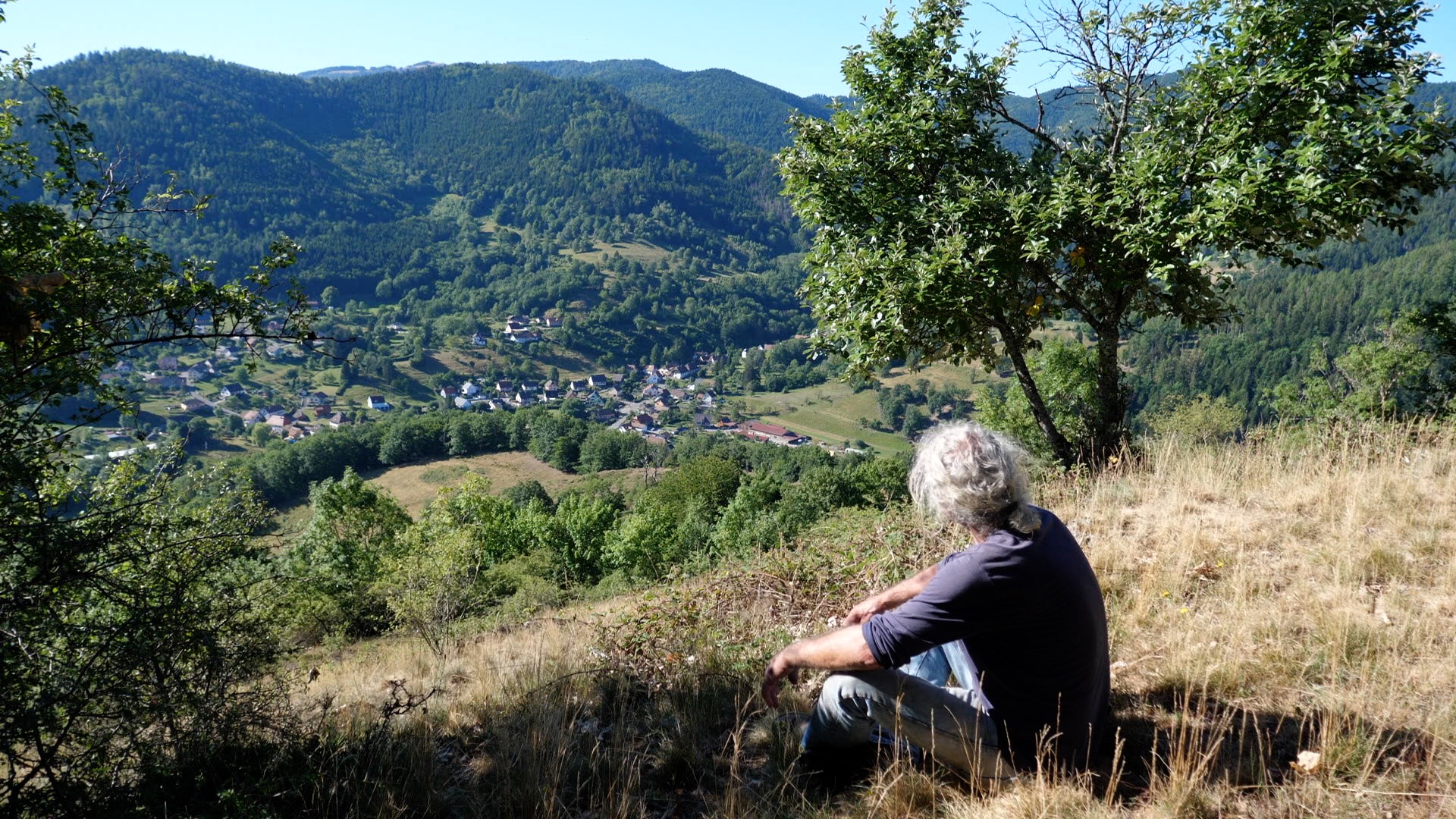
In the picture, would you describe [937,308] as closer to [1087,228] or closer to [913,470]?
[1087,228]

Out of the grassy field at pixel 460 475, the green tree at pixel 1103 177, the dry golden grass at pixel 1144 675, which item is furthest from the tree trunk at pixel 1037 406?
the grassy field at pixel 460 475

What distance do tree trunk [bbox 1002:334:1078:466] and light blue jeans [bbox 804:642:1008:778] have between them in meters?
5.38

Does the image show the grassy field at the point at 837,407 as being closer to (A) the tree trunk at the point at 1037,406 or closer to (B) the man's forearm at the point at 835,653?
(A) the tree trunk at the point at 1037,406

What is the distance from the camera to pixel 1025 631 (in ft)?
7.61

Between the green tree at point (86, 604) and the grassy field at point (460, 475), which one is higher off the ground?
the green tree at point (86, 604)

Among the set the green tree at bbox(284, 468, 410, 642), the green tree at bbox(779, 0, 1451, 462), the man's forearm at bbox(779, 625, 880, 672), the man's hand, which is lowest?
the green tree at bbox(284, 468, 410, 642)

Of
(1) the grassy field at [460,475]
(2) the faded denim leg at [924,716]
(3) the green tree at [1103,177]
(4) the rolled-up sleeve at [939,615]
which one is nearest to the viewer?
(4) the rolled-up sleeve at [939,615]

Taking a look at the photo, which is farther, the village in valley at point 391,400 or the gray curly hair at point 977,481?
the village in valley at point 391,400

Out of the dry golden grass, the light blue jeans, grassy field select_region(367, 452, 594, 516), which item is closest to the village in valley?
grassy field select_region(367, 452, 594, 516)

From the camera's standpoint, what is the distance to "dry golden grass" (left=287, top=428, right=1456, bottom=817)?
7.96 ft

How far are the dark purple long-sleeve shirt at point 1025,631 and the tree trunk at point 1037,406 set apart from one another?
17.4ft

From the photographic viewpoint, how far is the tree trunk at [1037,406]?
24.8 ft

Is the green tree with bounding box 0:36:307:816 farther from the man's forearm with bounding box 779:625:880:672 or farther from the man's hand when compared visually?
the man's forearm with bounding box 779:625:880:672

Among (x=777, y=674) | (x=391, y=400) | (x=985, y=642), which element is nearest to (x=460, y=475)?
(x=391, y=400)
